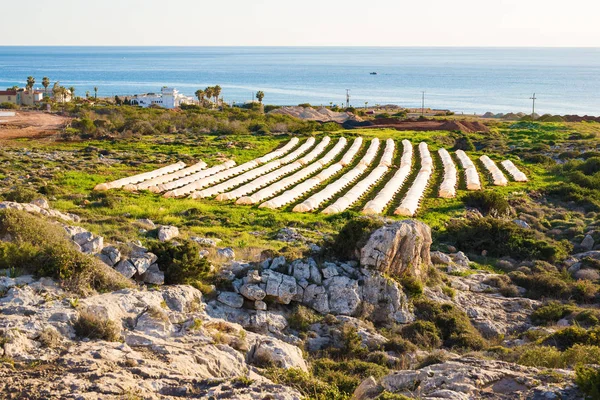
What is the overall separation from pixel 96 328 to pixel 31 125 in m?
63.3

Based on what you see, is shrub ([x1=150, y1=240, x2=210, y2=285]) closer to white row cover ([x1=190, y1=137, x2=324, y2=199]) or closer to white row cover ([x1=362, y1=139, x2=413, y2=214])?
white row cover ([x1=362, y1=139, x2=413, y2=214])

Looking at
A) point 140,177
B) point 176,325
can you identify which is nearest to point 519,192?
point 140,177

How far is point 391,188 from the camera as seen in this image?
128 ft

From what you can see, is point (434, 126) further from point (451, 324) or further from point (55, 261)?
point (55, 261)

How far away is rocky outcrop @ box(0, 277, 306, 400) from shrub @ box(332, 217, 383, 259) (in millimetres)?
6012

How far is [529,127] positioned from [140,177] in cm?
5439

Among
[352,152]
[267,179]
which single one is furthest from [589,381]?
[352,152]

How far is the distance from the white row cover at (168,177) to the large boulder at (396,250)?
806 inches

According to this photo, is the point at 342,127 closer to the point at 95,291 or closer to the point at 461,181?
the point at 461,181

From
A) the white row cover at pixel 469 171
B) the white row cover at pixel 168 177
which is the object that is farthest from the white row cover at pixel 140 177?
the white row cover at pixel 469 171

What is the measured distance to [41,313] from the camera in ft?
39.7

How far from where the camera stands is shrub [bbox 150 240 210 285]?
1712 cm

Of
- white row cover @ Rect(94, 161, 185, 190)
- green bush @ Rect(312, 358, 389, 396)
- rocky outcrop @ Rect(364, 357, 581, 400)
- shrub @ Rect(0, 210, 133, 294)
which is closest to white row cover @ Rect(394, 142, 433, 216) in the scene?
white row cover @ Rect(94, 161, 185, 190)

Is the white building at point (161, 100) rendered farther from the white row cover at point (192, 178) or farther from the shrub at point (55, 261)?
the shrub at point (55, 261)
